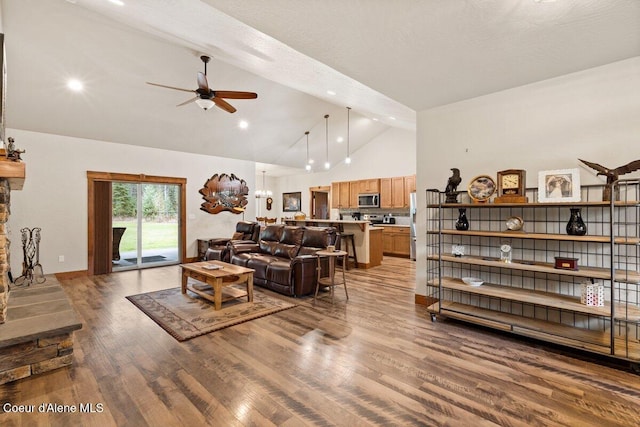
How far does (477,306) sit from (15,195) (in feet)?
24.2

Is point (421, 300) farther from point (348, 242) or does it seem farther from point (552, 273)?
point (348, 242)

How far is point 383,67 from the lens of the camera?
273cm

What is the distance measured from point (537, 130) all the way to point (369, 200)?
235 inches

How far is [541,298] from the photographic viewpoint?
2.79 metres

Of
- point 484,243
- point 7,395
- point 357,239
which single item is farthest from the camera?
point 357,239

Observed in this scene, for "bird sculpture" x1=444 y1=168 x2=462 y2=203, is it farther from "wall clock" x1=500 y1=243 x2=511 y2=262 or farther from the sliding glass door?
the sliding glass door

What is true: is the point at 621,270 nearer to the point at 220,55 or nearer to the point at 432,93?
the point at 432,93

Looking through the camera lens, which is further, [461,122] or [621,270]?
[461,122]

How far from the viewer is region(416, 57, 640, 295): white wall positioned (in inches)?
104

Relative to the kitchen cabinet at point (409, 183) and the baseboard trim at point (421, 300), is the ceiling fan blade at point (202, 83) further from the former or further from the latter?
the kitchen cabinet at point (409, 183)

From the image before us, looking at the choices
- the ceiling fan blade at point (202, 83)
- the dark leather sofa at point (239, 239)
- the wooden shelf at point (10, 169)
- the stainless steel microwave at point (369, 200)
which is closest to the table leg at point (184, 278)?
the dark leather sofa at point (239, 239)

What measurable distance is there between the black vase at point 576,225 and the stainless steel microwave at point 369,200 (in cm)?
608

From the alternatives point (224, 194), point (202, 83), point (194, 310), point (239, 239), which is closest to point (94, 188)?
point (224, 194)

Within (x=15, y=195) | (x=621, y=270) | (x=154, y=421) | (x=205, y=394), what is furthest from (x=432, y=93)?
(x=15, y=195)
